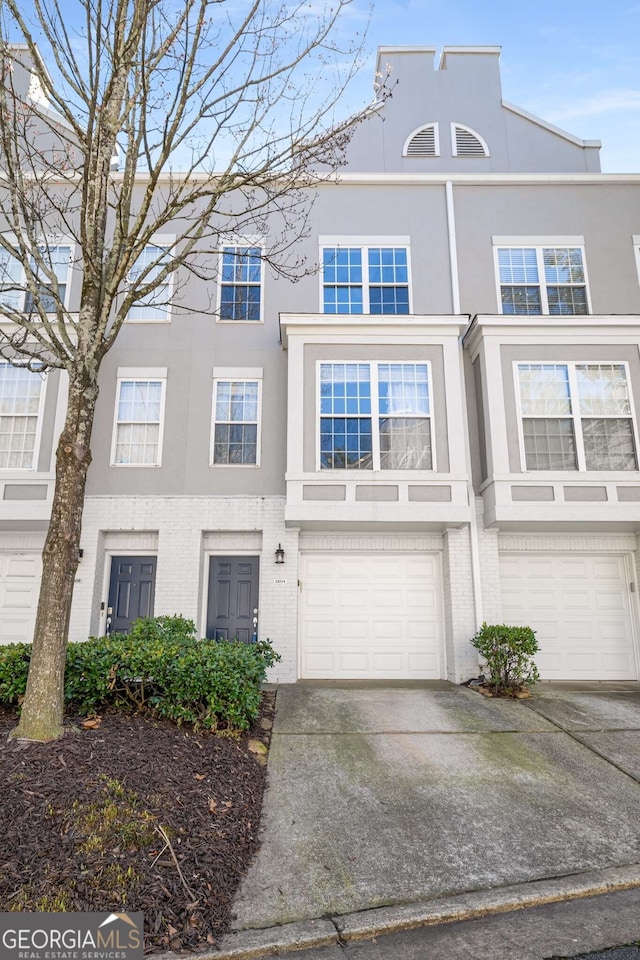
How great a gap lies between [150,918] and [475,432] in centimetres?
827

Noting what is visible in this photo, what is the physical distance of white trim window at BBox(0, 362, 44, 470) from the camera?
9.22 m

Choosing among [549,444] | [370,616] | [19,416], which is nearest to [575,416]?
[549,444]

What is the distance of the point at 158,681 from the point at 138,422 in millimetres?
5669

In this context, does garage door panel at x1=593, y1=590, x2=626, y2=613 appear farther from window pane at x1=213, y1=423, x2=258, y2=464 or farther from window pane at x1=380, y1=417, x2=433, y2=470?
window pane at x1=213, y1=423, x2=258, y2=464

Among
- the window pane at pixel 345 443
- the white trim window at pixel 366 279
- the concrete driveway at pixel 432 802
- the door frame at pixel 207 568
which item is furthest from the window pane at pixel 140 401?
the concrete driveway at pixel 432 802

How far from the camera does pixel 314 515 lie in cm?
857

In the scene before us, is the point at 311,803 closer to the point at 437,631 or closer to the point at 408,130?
the point at 437,631

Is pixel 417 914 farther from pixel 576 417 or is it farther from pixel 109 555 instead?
pixel 576 417

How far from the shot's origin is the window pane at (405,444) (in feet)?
29.1

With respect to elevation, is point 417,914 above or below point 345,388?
below

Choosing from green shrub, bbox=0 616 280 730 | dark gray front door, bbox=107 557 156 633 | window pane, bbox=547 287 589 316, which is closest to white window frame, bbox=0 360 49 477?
dark gray front door, bbox=107 557 156 633

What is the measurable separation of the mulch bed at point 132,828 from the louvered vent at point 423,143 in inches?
473

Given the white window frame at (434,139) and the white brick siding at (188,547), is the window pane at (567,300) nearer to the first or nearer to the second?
the white window frame at (434,139)

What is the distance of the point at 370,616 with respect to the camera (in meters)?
9.27
